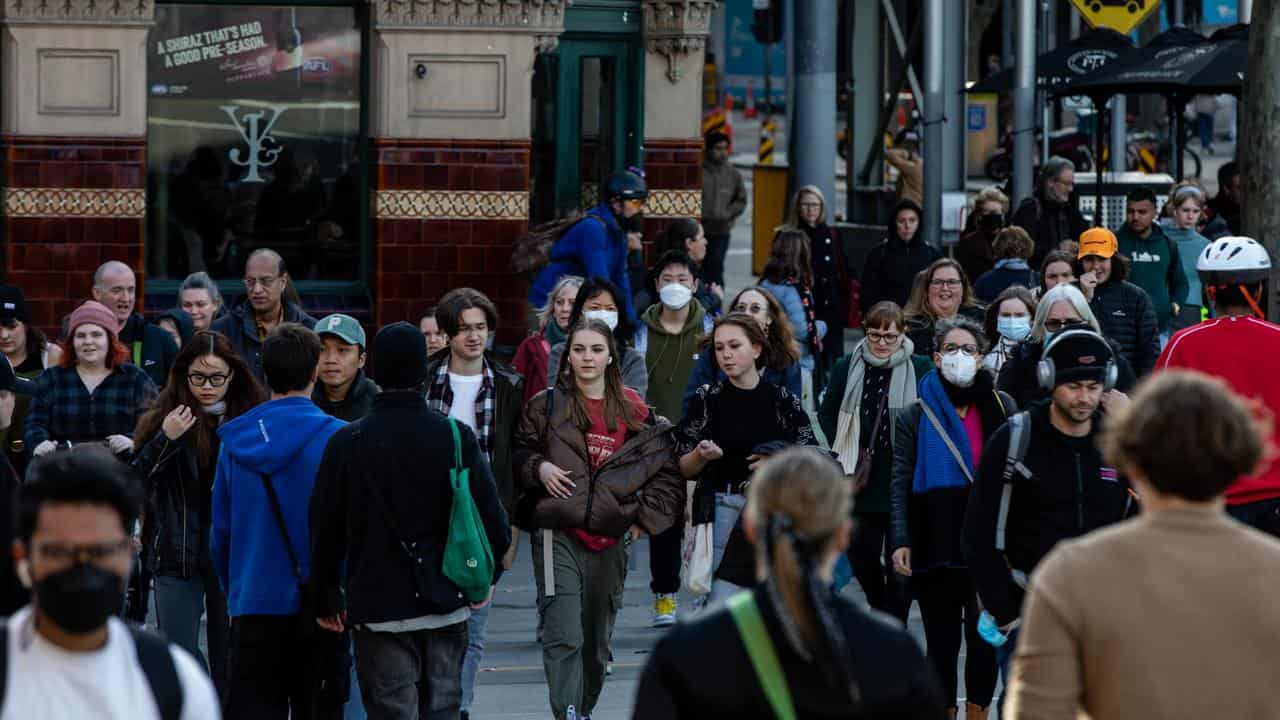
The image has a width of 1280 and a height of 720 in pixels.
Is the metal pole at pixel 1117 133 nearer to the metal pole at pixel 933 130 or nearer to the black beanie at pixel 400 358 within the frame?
the metal pole at pixel 933 130

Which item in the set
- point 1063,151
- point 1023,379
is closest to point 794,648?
point 1023,379

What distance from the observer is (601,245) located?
49.4 feet

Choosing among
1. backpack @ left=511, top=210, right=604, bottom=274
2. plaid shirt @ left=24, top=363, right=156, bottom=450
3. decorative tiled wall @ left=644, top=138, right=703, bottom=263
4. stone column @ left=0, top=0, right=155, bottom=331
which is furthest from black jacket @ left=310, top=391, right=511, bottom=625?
decorative tiled wall @ left=644, top=138, right=703, bottom=263

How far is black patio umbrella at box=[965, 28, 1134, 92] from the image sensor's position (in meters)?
20.2

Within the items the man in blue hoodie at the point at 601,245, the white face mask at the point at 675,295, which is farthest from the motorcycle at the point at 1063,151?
the white face mask at the point at 675,295

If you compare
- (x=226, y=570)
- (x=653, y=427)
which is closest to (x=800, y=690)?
(x=226, y=570)

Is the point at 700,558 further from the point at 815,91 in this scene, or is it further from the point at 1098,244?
the point at 815,91

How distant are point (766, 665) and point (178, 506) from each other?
4.96 m

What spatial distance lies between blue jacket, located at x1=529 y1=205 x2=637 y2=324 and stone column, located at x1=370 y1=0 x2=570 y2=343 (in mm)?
1207

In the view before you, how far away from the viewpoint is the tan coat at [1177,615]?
4402 millimetres

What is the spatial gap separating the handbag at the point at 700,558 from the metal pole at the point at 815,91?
1012 centimetres

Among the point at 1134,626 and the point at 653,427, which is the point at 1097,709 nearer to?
the point at 1134,626

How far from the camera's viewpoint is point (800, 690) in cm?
419

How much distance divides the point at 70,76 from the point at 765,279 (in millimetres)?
4973
